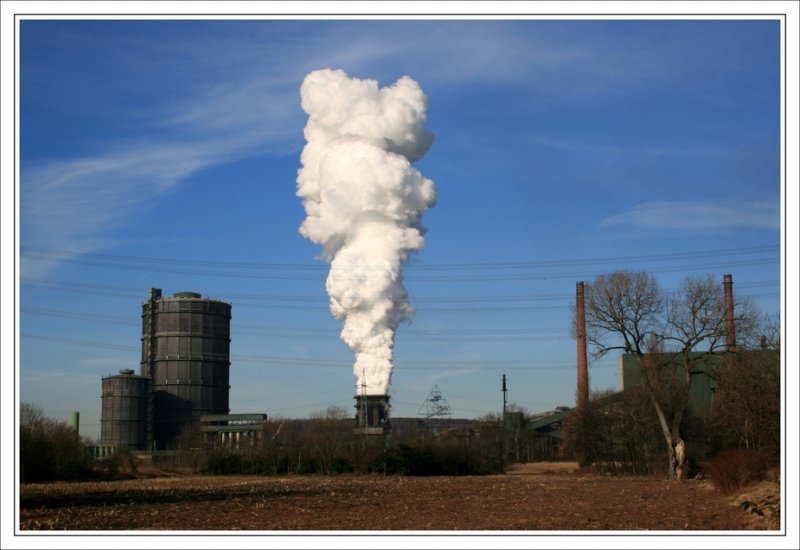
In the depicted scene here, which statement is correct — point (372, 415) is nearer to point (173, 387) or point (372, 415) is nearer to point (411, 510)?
point (173, 387)

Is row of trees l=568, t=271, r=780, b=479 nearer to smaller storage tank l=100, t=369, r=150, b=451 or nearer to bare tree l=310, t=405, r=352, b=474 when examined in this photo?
bare tree l=310, t=405, r=352, b=474

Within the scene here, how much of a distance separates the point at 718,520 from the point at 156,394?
69.9 m

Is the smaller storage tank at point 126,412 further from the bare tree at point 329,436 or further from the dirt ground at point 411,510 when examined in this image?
the dirt ground at point 411,510

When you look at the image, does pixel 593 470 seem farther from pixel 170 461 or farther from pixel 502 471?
pixel 170 461

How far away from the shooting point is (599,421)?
53344mm

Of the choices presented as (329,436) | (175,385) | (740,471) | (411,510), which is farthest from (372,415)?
(411,510)

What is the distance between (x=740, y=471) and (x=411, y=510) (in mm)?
12166

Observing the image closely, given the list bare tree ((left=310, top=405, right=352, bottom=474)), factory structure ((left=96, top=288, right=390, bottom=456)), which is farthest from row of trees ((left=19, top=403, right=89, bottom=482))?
factory structure ((left=96, top=288, right=390, bottom=456))

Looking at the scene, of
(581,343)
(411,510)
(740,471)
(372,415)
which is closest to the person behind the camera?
(411,510)

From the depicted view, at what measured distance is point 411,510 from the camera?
76.9ft

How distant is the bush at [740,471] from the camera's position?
1151 inches

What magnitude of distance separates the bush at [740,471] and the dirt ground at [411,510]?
703 millimetres

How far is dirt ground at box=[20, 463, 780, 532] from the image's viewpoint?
1897 centimetres

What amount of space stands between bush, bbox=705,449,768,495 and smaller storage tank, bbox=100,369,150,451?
6137 cm
